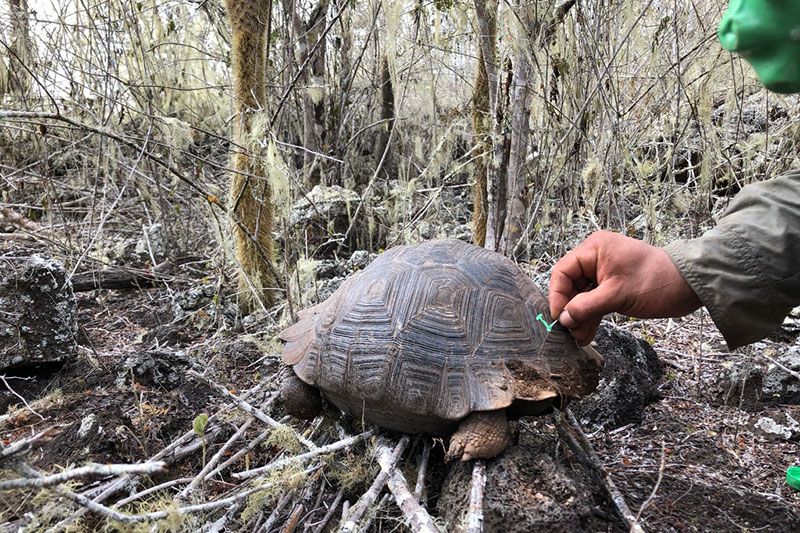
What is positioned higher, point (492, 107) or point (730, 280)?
point (492, 107)

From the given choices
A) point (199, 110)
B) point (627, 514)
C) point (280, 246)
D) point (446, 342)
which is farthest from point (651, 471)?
point (199, 110)

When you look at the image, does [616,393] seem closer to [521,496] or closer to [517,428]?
[517,428]

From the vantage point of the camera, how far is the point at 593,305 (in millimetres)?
1798

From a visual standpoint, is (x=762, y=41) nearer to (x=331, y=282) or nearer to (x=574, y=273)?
(x=574, y=273)

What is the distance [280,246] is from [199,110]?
401 cm

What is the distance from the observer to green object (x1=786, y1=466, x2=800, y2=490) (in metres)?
2.05

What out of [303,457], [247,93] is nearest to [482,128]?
[247,93]

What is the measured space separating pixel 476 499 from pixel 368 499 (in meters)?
0.37

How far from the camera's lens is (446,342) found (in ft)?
6.61

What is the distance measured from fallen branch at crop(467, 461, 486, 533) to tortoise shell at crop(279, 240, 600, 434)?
0.19m

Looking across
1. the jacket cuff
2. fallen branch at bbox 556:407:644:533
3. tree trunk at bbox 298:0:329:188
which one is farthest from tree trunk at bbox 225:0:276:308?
the jacket cuff

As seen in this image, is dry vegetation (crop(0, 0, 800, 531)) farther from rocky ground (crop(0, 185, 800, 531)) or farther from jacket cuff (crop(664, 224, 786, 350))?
jacket cuff (crop(664, 224, 786, 350))

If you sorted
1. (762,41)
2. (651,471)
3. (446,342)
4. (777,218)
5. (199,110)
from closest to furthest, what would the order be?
1. (762,41)
2. (777,218)
3. (446,342)
4. (651,471)
5. (199,110)

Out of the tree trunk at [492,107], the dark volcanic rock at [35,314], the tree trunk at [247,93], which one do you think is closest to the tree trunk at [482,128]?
the tree trunk at [492,107]
